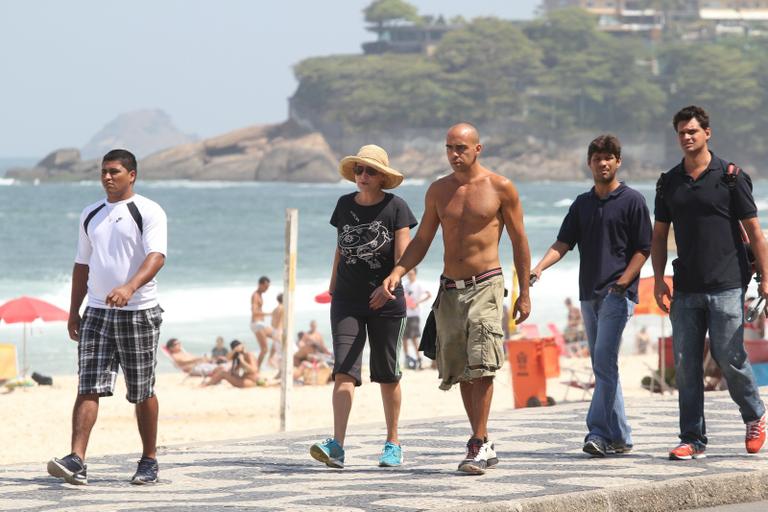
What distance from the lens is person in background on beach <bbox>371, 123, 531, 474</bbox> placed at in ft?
24.1

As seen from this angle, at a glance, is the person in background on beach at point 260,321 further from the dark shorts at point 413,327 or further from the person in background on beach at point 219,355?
the dark shorts at point 413,327

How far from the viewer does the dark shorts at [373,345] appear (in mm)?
7730

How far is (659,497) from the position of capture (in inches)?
262

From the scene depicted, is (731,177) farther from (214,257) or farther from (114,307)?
(214,257)

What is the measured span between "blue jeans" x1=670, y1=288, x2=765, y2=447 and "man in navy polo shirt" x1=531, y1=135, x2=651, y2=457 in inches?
11.4

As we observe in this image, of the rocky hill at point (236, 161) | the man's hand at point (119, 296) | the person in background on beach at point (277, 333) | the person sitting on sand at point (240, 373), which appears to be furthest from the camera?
the rocky hill at point (236, 161)

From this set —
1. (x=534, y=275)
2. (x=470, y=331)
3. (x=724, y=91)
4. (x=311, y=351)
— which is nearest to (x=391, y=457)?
(x=470, y=331)

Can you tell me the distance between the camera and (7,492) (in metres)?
6.82

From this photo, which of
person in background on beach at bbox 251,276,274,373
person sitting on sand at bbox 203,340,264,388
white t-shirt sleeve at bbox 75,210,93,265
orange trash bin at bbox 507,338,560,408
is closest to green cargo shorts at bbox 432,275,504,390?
white t-shirt sleeve at bbox 75,210,93,265

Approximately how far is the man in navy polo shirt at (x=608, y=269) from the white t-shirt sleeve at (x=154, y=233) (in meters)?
1.90

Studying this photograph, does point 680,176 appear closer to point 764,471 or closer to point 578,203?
point 578,203

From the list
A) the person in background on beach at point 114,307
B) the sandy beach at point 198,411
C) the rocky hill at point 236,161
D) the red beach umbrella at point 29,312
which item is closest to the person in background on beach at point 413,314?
the sandy beach at point 198,411

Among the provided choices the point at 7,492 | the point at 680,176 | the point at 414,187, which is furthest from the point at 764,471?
the point at 414,187

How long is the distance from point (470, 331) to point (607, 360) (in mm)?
859
